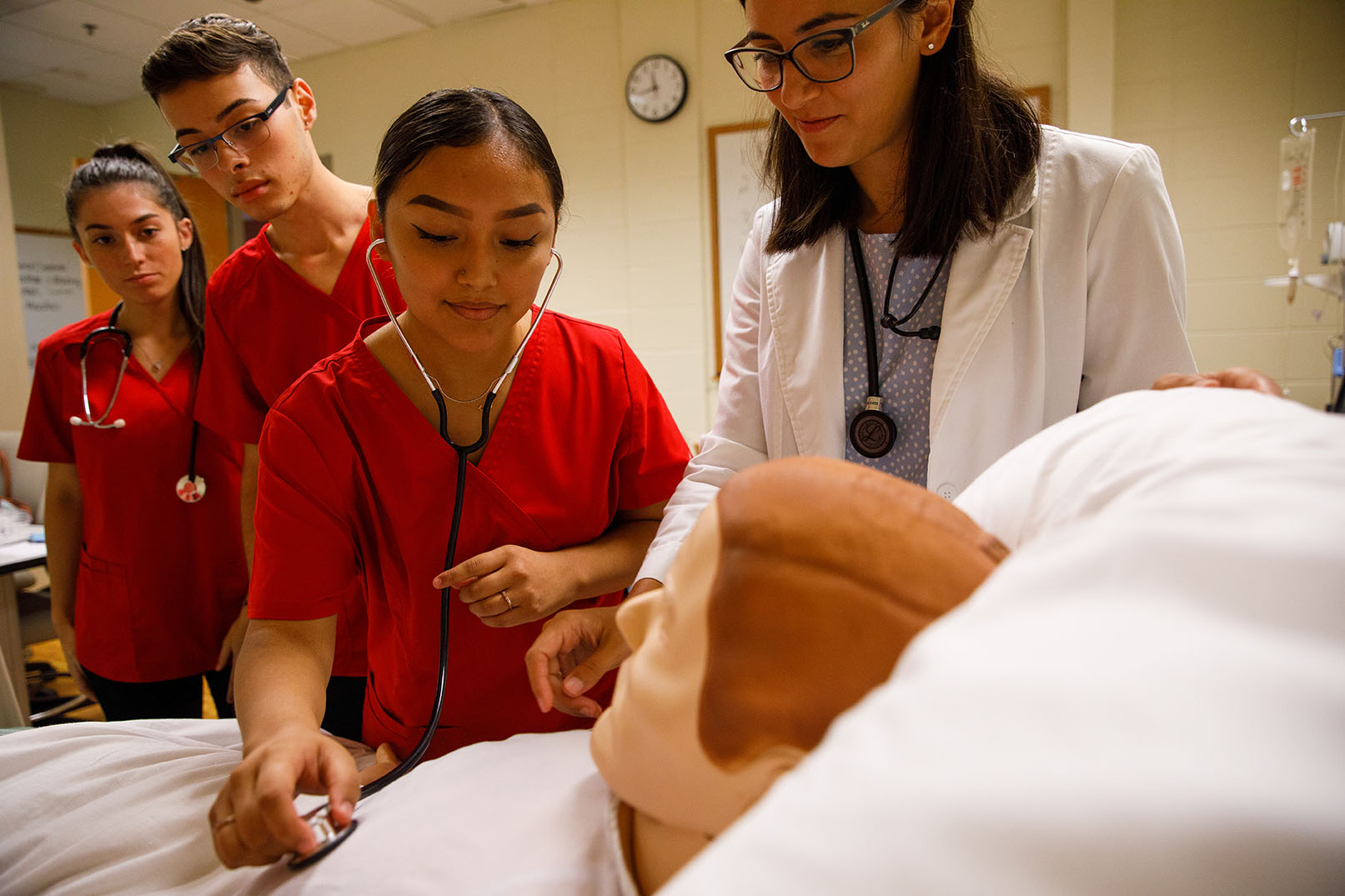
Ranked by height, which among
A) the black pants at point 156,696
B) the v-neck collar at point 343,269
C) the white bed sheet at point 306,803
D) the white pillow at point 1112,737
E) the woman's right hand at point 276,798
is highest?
the v-neck collar at point 343,269

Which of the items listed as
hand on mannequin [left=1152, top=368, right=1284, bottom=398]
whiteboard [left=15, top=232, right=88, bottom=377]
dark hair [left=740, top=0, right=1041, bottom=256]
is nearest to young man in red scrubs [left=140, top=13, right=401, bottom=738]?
dark hair [left=740, top=0, right=1041, bottom=256]

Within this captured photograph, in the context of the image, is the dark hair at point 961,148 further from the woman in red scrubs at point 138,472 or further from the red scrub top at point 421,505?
the woman in red scrubs at point 138,472

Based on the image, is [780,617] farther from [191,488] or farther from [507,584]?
[191,488]

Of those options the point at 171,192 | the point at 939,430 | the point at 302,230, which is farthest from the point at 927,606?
the point at 171,192

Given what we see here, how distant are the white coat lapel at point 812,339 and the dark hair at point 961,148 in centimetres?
13

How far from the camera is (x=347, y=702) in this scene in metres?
1.58

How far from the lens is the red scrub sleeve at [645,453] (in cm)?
128

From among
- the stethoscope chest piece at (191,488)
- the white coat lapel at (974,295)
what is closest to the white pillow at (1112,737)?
the white coat lapel at (974,295)

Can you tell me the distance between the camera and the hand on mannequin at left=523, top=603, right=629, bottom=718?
37.7 inches

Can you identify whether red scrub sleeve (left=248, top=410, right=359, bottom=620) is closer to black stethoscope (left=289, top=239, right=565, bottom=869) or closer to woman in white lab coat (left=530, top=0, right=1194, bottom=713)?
black stethoscope (left=289, top=239, right=565, bottom=869)

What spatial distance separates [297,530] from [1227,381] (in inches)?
41.0

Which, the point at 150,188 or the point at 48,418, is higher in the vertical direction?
the point at 150,188

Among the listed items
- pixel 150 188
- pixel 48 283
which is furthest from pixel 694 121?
pixel 48 283

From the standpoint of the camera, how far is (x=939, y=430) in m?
1.17
